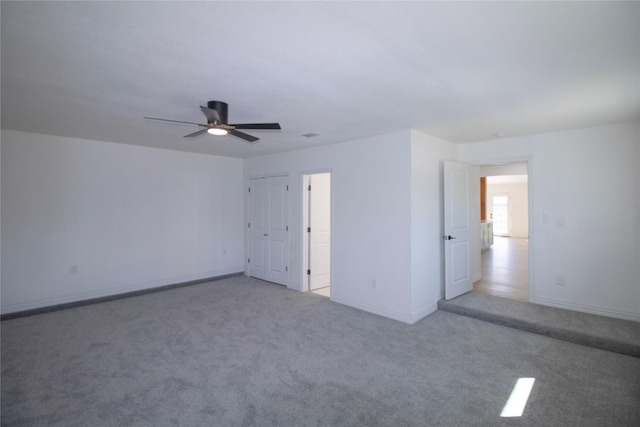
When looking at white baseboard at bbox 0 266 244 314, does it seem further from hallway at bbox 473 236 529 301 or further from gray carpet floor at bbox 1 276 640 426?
hallway at bbox 473 236 529 301

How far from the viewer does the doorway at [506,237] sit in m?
5.26

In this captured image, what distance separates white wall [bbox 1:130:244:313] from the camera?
14.0ft

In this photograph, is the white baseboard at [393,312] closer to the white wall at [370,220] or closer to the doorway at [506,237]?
the white wall at [370,220]

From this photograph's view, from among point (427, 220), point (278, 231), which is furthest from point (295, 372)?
point (278, 231)

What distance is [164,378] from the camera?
2729mm

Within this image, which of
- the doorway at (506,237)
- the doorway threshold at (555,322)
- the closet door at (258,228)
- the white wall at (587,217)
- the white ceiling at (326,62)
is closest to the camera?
the white ceiling at (326,62)

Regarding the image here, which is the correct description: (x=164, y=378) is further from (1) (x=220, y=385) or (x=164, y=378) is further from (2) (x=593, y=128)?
(2) (x=593, y=128)

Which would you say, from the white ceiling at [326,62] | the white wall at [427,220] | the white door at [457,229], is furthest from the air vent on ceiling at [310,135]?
the white door at [457,229]

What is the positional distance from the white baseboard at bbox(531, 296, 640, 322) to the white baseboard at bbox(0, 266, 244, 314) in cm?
537

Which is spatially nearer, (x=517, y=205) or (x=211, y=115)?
(x=211, y=115)

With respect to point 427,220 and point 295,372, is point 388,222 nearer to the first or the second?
point 427,220

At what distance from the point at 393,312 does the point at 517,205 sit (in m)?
11.5

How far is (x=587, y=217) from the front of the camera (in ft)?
12.9

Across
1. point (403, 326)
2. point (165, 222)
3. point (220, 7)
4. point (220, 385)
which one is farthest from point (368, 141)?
point (165, 222)
